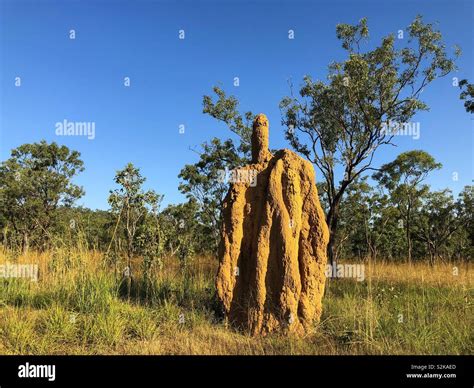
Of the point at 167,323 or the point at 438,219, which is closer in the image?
the point at 167,323

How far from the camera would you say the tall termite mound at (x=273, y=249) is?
6039 millimetres

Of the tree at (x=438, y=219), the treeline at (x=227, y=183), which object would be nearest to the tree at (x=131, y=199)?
the treeline at (x=227, y=183)

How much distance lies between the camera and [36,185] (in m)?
18.6

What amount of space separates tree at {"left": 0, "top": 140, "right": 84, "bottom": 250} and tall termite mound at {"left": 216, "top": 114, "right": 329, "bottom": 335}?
→ 41.5 ft

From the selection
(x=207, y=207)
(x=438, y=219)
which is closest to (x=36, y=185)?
(x=207, y=207)

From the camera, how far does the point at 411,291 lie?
9.05 m

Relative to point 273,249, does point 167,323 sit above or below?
below

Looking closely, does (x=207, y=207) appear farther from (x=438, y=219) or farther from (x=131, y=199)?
(x=438, y=219)

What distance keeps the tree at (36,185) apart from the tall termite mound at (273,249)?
1265 cm

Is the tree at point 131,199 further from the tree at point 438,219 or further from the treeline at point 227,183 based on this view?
the tree at point 438,219

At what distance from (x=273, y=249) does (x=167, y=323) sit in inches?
83.0

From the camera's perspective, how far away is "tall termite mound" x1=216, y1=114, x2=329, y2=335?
604cm

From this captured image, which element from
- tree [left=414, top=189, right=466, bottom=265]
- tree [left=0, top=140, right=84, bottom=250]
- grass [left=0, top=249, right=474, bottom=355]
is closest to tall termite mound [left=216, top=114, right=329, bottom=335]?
grass [left=0, top=249, right=474, bottom=355]
